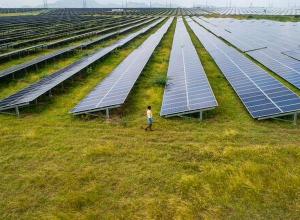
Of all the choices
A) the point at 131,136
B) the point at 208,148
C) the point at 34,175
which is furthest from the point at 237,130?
the point at 34,175

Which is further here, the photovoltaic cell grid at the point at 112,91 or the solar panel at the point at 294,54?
the solar panel at the point at 294,54

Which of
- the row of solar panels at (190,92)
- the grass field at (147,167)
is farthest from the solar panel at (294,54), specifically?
the grass field at (147,167)

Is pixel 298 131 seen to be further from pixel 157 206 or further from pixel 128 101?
pixel 128 101

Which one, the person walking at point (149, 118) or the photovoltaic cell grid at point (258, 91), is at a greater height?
the photovoltaic cell grid at point (258, 91)

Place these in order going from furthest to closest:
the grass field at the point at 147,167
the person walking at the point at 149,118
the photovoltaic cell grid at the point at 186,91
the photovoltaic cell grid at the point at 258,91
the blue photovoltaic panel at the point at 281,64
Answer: the blue photovoltaic panel at the point at 281,64, the photovoltaic cell grid at the point at 186,91, the photovoltaic cell grid at the point at 258,91, the person walking at the point at 149,118, the grass field at the point at 147,167

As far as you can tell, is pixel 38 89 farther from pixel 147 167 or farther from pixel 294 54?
pixel 294 54

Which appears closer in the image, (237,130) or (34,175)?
(34,175)

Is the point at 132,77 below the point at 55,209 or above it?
above

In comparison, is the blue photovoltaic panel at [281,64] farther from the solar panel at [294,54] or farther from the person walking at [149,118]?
the person walking at [149,118]

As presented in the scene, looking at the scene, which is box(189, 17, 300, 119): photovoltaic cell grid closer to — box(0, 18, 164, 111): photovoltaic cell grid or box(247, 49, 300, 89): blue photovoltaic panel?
box(247, 49, 300, 89): blue photovoltaic panel
